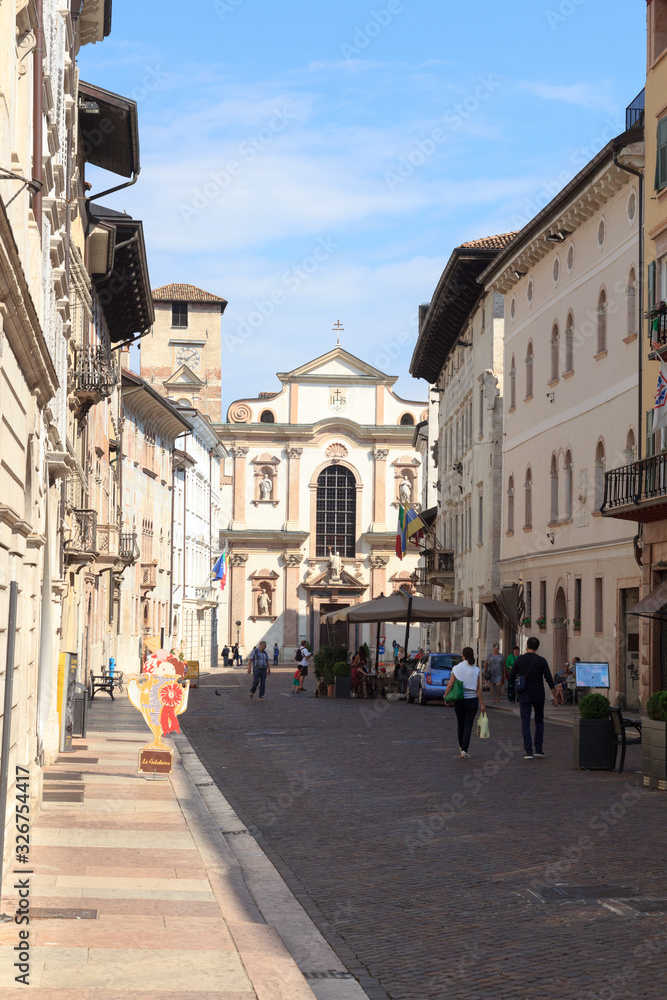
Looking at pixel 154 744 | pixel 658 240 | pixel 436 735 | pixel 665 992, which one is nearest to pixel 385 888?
pixel 665 992

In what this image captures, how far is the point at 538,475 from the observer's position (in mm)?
39906

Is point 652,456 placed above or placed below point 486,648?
above

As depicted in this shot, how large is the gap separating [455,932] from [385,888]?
143 cm

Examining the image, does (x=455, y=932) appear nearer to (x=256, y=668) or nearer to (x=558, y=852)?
(x=558, y=852)

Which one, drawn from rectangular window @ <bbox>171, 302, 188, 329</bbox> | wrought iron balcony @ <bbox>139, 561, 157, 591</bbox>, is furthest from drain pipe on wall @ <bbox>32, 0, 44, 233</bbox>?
rectangular window @ <bbox>171, 302, 188, 329</bbox>

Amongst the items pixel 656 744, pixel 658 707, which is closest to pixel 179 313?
pixel 658 707

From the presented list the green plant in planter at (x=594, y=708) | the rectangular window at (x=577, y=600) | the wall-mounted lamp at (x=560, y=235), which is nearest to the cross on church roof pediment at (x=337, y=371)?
the wall-mounted lamp at (x=560, y=235)

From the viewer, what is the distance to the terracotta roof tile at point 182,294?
3290 inches

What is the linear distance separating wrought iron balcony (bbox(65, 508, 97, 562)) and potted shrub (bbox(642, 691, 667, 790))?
1777 cm

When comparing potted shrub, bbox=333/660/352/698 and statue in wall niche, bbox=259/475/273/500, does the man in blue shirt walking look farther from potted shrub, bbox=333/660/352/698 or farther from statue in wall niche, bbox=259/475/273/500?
statue in wall niche, bbox=259/475/273/500

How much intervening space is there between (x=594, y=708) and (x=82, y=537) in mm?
18414

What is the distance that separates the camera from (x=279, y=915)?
8586mm

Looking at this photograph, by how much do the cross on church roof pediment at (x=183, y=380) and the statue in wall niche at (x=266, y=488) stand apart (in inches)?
287

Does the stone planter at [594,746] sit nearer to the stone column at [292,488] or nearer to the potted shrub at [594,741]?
the potted shrub at [594,741]
